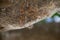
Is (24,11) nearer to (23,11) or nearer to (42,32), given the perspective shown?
(23,11)

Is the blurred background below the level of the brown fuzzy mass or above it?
below

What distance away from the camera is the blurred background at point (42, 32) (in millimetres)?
2871

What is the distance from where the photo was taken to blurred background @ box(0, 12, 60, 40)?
9.42 feet

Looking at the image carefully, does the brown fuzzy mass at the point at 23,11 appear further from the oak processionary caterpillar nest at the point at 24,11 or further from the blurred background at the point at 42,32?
the blurred background at the point at 42,32

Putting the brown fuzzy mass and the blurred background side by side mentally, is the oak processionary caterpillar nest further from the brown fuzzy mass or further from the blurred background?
the blurred background

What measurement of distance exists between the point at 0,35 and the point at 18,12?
2.81 metres

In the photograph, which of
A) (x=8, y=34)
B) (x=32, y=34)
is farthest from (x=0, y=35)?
(x=32, y=34)

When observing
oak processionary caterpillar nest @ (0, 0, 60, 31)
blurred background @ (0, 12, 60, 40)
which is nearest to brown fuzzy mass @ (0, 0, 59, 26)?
oak processionary caterpillar nest @ (0, 0, 60, 31)

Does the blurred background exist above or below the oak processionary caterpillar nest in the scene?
below

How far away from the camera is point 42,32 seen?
2951mm

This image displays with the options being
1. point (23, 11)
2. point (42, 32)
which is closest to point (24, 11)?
point (23, 11)

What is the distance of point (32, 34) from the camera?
297cm

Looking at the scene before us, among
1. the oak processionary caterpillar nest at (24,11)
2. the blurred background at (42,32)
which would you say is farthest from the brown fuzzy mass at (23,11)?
the blurred background at (42,32)

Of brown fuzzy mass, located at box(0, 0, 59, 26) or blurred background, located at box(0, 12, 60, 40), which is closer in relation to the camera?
brown fuzzy mass, located at box(0, 0, 59, 26)
